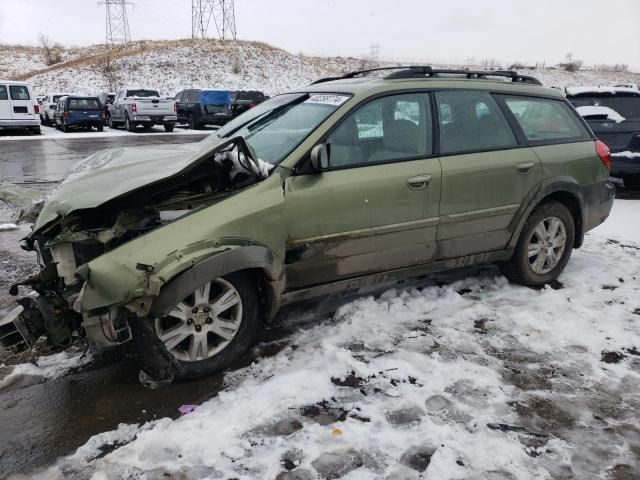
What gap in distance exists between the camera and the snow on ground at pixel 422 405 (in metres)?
2.43

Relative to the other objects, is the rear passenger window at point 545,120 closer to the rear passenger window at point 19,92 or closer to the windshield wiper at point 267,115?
the windshield wiper at point 267,115

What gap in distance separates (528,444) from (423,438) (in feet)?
1.66

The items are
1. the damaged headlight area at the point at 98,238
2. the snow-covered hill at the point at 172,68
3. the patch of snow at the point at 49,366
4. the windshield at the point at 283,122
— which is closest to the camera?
the damaged headlight area at the point at 98,238

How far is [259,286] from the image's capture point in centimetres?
330

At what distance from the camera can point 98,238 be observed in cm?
293

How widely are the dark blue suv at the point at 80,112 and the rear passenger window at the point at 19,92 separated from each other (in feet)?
6.30

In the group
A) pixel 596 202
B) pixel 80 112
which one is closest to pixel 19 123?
pixel 80 112

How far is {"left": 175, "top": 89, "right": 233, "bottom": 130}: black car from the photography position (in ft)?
72.9

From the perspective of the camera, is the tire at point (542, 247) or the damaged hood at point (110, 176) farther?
the tire at point (542, 247)

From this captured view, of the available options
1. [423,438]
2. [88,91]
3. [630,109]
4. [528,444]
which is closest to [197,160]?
[423,438]

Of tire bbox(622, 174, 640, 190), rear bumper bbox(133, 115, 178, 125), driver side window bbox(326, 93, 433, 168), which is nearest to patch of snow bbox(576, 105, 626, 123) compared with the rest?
tire bbox(622, 174, 640, 190)

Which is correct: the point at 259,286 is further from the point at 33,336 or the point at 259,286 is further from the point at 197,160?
the point at 33,336

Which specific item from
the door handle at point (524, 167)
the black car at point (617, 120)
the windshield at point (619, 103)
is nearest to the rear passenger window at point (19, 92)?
the black car at point (617, 120)

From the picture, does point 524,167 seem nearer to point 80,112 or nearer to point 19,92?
point 19,92
